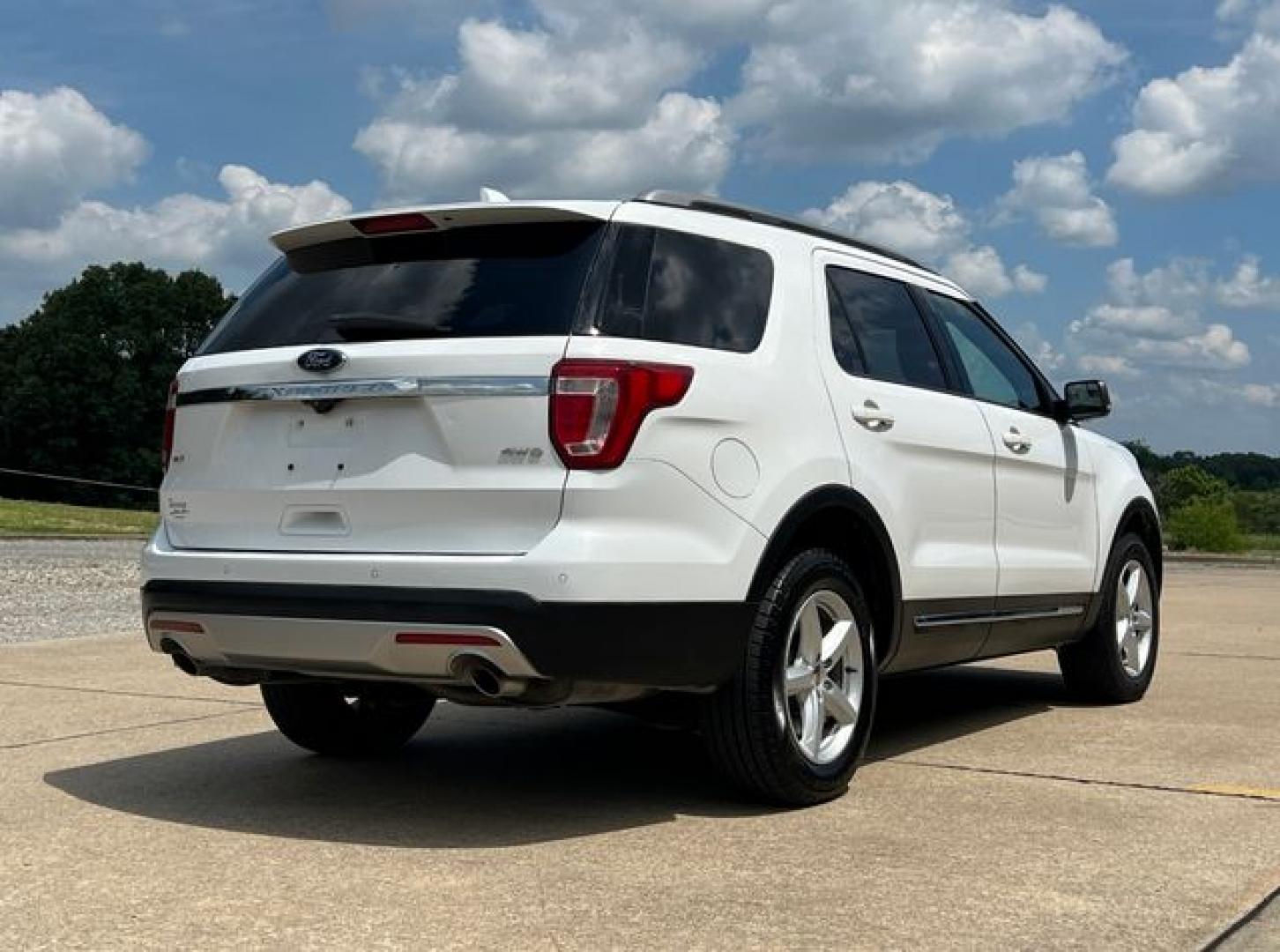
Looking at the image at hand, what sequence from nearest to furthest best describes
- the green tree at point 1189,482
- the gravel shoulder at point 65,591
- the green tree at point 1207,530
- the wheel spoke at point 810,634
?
the wheel spoke at point 810,634 < the gravel shoulder at point 65,591 < the green tree at point 1207,530 < the green tree at point 1189,482

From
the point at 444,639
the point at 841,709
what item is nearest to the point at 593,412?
the point at 444,639

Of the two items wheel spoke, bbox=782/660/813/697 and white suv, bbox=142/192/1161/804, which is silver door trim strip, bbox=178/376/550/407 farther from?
wheel spoke, bbox=782/660/813/697

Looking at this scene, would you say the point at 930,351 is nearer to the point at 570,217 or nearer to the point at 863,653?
the point at 863,653

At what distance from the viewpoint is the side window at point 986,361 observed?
20.7ft

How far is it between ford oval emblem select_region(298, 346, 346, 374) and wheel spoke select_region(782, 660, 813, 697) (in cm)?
168

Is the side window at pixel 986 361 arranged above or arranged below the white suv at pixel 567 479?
above

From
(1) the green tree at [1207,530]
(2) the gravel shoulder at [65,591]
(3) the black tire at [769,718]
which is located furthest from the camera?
(1) the green tree at [1207,530]

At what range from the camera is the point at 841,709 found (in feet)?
16.8

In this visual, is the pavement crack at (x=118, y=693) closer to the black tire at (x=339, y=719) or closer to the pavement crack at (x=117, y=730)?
the pavement crack at (x=117, y=730)

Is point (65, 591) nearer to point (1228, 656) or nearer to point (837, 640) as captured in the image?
point (1228, 656)

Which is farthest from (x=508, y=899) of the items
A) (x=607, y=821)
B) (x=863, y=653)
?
(x=863, y=653)

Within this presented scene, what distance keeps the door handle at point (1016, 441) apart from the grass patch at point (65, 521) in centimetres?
Answer: 1944

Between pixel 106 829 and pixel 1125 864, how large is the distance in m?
2.96

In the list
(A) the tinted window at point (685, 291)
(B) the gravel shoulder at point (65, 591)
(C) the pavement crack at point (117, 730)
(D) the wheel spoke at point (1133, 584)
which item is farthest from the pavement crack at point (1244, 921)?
(B) the gravel shoulder at point (65, 591)
